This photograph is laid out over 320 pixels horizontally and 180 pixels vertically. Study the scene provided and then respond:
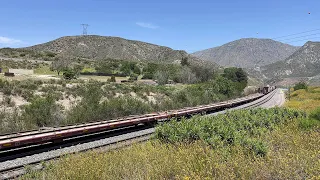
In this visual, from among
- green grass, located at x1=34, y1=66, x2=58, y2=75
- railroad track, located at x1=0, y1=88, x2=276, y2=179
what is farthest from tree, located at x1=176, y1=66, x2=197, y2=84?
railroad track, located at x1=0, y1=88, x2=276, y2=179

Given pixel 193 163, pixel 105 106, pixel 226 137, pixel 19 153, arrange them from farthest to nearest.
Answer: pixel 105 106, pixel 19 153, pixel 226 137, pixel 193 163

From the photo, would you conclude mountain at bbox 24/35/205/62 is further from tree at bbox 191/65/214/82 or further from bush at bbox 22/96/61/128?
bush at bbox 22/96/61/128

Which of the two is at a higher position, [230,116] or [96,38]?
[96,38]

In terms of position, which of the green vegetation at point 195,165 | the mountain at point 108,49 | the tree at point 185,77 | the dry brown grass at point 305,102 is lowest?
the dry brown grass at point 305,102

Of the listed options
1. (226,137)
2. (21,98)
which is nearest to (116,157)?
(226,137)

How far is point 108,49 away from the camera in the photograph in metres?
147

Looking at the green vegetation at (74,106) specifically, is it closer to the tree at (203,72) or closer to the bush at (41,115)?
the bush at (41,115)

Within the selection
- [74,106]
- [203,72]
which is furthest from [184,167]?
[203,72]

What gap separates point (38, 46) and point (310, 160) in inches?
6454

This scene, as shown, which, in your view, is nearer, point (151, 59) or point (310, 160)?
point (310, 160)

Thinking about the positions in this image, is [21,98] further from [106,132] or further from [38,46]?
[38,46]

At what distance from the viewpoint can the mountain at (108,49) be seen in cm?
14090

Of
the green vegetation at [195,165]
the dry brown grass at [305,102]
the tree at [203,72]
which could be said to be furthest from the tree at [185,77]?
the green vegetation at [195,165]

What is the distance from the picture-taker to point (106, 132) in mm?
14367
